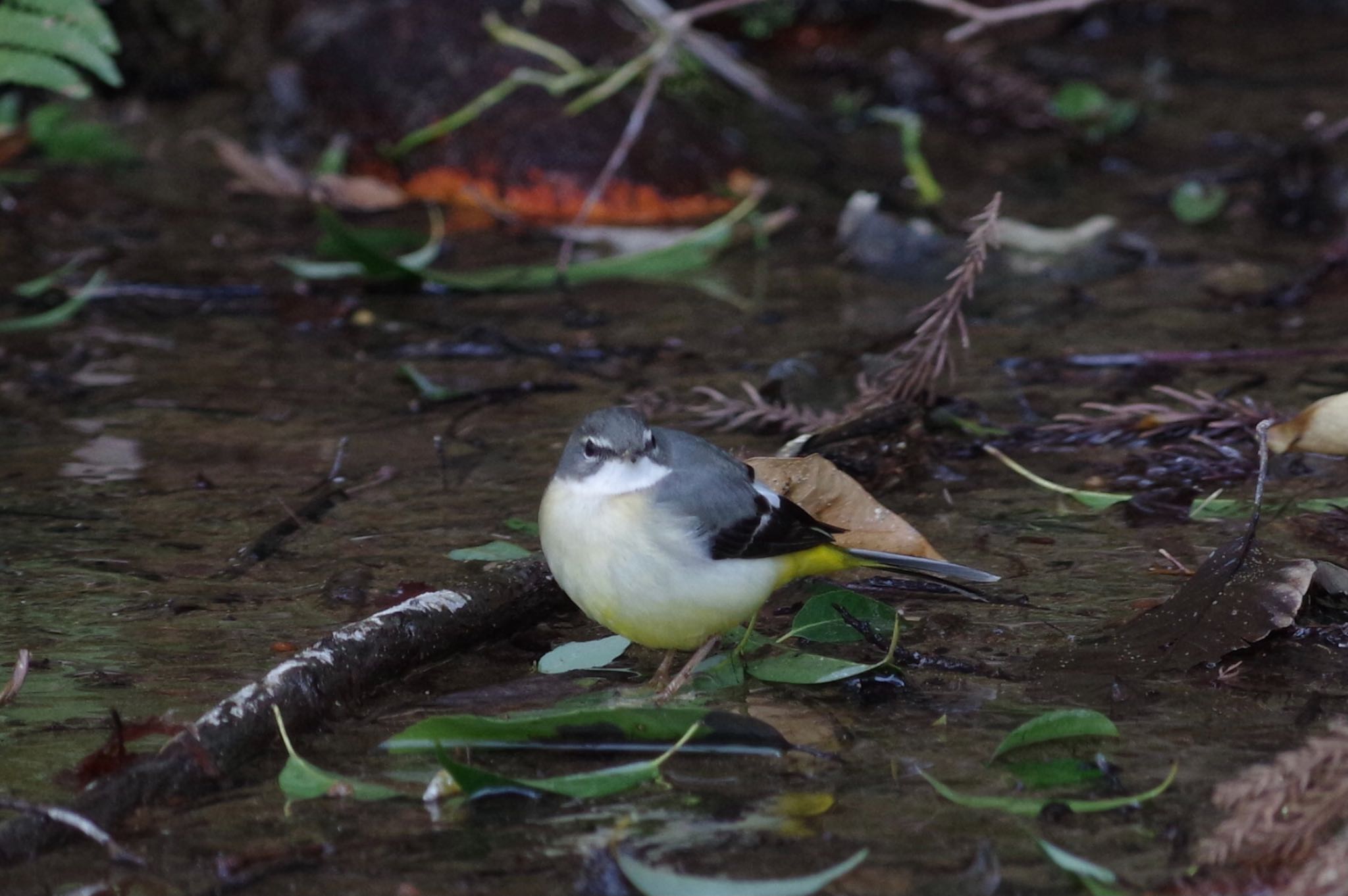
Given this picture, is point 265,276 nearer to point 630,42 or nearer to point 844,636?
point 630,42

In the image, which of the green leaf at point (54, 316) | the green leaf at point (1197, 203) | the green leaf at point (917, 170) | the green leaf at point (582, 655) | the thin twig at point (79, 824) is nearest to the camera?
the thin twig at point (79, 824)

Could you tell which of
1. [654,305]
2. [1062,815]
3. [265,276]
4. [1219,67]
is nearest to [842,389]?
[654,305]

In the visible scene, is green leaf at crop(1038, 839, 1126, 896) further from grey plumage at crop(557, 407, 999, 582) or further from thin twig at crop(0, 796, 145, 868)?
thin twig at crop(0, 796, 145, 868)

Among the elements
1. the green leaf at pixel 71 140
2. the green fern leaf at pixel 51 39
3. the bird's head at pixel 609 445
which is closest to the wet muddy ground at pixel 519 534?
the green leaf at pixel 71 140

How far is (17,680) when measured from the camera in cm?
319

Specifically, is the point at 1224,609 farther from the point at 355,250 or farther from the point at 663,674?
the point at 355,250

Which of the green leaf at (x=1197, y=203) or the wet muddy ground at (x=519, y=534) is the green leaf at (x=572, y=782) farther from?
the green leaf at (x=1197, y=203)

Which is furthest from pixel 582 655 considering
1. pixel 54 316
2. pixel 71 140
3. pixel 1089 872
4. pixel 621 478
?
pixel 71 140

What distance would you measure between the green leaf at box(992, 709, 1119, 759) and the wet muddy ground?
0.08m

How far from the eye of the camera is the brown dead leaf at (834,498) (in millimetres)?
3922

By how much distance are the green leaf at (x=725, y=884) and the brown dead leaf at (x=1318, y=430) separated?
196 centimetres

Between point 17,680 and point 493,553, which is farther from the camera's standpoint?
point 493,553

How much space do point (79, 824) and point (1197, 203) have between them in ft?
21.2

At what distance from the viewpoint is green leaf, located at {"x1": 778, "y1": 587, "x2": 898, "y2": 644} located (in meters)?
3.57
